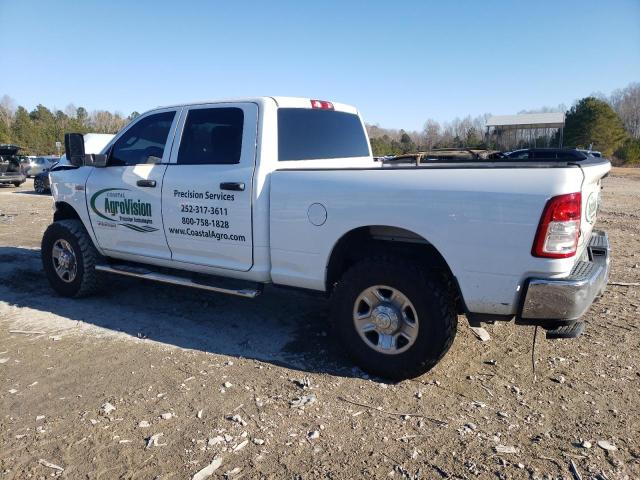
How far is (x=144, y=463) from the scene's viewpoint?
2643 millimetres

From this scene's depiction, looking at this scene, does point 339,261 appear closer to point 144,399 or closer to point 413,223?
point 413,223

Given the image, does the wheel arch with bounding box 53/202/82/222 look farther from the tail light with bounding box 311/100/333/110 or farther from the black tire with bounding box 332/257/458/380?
the black tire with bounding box 332/257/458/380

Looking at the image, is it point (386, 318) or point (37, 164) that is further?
point (37, 164)

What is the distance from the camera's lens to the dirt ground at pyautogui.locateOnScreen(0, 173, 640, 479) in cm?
264

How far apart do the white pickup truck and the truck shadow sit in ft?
1.11

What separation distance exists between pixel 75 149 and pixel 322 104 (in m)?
2.68

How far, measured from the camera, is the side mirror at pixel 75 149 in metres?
5.13

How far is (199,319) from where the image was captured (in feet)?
16.0

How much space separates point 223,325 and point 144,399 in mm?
1444

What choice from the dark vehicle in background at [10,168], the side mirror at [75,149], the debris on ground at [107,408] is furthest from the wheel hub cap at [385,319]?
the dark vehicle in background at [10,168]

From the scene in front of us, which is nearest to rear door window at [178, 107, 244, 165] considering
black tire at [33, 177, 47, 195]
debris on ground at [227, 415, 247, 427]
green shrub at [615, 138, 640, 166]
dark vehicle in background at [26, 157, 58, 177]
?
debris on ground at [227, 415, 247, 427]

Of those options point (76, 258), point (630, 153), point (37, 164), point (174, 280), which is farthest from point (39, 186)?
point (630, 153)

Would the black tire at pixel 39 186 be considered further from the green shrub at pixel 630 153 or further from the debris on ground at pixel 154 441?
the green shrub at pixel 630 153

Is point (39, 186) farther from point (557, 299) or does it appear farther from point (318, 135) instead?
point (557, 299)
